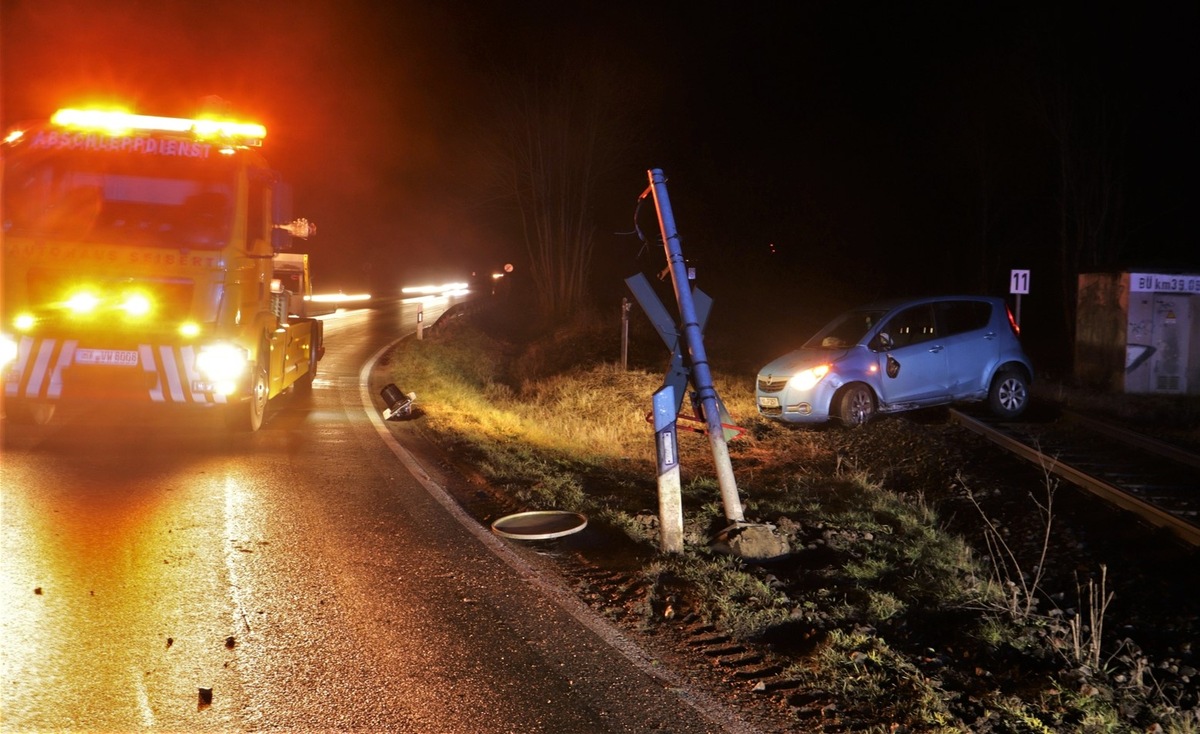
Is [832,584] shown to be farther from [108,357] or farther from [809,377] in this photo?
[108,357]

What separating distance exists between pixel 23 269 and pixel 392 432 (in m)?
4.47

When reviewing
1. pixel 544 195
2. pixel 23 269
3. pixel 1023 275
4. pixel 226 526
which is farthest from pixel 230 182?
pixel 544 195

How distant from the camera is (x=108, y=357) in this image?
995cm

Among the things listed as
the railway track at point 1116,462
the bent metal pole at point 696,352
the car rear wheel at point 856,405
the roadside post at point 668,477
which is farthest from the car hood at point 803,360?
the roadside post at point 668,477

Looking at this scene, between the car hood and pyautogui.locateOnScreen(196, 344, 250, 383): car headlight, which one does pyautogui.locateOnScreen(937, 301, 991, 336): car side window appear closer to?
the car hood

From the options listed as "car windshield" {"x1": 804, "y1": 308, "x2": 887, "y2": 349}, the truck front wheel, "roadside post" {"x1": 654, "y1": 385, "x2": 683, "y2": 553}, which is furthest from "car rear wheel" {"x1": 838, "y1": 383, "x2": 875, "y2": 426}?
the truck front wheel

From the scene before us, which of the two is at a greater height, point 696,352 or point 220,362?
point 696,352

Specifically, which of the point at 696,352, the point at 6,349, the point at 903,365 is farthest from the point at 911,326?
the point at 6,349

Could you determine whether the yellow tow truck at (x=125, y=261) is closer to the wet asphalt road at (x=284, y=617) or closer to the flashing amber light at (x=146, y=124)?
the flashing amber light at (x=146, y=124)

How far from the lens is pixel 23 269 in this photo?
9734 mm

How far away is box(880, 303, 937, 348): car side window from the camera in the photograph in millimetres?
13188

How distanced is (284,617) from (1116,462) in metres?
9.21

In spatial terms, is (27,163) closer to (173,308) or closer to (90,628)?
(173,308)

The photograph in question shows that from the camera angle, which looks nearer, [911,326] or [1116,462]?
[1116,462]
